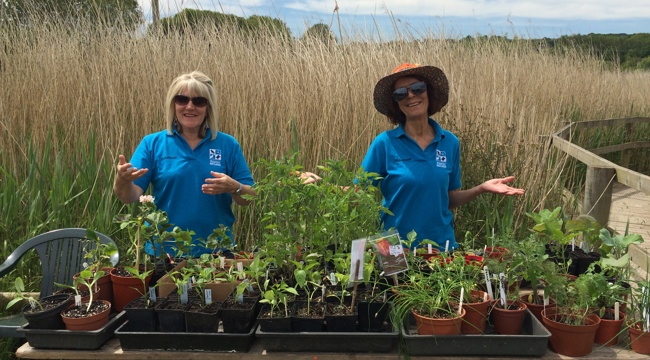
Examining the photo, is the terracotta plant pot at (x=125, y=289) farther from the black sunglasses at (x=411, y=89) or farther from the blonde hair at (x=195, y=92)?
the black sunglasses at (x=411, y=89)

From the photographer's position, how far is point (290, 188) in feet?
4.98

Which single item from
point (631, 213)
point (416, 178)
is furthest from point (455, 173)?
point (631, 213)

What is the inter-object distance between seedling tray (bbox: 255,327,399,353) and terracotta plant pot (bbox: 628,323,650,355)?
25.6 inches

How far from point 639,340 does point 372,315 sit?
0.73 m

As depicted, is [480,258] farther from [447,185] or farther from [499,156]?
[499,156]

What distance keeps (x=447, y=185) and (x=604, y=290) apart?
929mm

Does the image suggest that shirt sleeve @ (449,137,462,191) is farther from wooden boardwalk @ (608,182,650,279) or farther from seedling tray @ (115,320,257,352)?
wooden boardwalk @ (608,182,650,279)

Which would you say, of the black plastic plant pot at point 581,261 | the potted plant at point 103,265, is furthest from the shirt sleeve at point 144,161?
the black plastic plant pot at point 581,261

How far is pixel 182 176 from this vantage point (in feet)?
6.79

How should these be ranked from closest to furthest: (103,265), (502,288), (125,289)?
(502,288)
(125,289)
(103,265)

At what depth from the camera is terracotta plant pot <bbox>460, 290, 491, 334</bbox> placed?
4.31ft

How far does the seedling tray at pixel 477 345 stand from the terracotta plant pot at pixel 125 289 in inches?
33.6

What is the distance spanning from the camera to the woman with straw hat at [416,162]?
215 cm

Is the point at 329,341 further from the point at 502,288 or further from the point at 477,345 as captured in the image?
the point at 502,288
